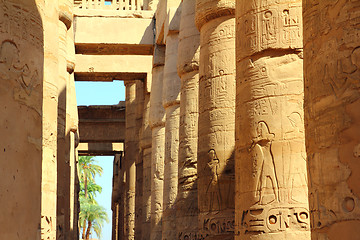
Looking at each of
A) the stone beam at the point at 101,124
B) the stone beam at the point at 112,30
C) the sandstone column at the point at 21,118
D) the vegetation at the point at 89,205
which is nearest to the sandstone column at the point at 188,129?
the stone beam at the point at 112,30

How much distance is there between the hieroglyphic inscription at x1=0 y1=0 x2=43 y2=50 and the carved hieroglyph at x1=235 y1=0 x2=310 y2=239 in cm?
312

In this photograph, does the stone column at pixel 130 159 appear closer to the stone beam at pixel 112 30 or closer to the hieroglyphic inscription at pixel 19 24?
the stone beam at pixel 112 30

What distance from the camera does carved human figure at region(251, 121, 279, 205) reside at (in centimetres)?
733

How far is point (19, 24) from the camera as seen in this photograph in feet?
16.5

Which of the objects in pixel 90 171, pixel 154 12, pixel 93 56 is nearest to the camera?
pixel 154 12

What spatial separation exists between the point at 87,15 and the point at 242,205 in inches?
471

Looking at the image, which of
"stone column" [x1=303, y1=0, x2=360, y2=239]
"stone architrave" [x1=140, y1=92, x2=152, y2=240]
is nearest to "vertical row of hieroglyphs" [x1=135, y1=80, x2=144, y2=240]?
"stone architrave" [x1=140, y1=92, x2=152, y2=240]

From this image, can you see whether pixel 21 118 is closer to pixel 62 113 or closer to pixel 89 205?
pixel 62 113

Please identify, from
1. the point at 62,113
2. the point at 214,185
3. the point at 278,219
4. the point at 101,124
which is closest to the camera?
the point at 278,219

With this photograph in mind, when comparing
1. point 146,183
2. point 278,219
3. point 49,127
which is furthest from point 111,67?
point 278,219

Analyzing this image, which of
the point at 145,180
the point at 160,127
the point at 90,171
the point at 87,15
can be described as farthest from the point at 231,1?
the point at 90,171

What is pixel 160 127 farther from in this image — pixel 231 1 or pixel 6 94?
pixel 6 94

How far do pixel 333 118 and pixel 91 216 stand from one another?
44.3 meters

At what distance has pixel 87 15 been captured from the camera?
1852 centimetres
